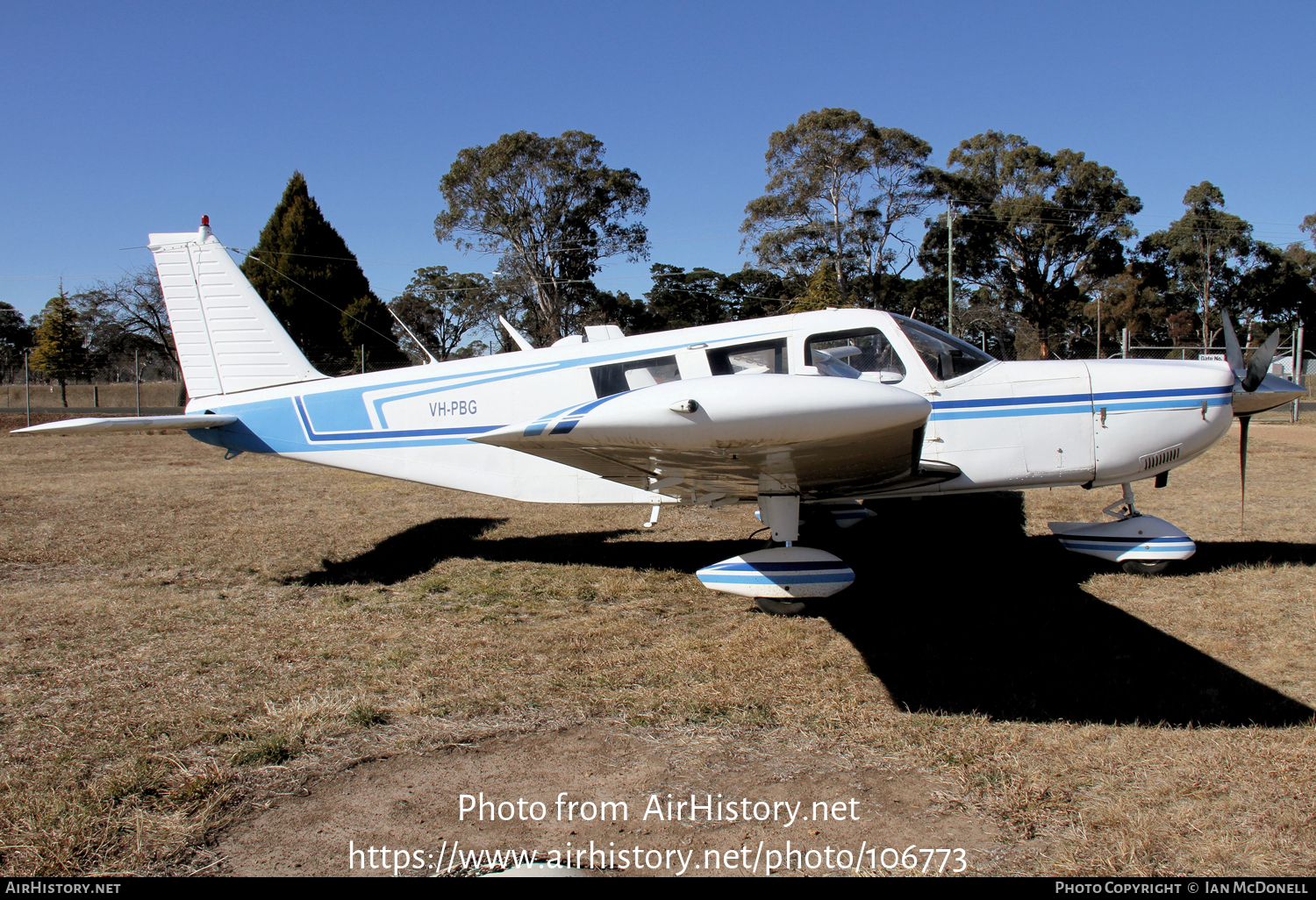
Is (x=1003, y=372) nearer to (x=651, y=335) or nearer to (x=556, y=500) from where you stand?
(x=651, y=335)

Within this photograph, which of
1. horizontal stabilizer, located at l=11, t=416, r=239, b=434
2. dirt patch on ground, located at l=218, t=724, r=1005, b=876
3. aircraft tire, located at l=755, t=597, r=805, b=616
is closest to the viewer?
dirt patch on ground, located at l=218, t=724, r=1005, b=876

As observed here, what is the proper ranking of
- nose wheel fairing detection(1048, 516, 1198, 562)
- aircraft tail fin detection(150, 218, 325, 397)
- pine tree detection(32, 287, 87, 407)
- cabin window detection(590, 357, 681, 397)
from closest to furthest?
1. cabin window detection(590, 357, 681, 397)
2. nose wheel fairing detection(1048, 516, 1198, 562)
3. aircraft tail fin detection(150, 218, 325, 397)
4. pine tree detection(32, 287, 87, 407)

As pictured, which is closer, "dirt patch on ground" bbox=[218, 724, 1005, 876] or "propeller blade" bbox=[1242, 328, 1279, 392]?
"dirt patch on ground" bbox=[218, 724, 1005, 876]

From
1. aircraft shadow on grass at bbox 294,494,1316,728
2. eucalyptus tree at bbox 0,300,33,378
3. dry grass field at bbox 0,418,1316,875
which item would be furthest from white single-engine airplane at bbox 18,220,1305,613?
eucalyptus tree at bbox 0,300,33,378

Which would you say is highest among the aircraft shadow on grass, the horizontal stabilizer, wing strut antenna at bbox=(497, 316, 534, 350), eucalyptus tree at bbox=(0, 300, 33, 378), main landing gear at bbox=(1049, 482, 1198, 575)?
eucalyptus tree at bbox=(0, 300, 33, 378)

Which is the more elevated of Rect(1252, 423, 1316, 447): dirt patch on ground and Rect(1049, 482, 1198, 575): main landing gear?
Rect(1049, 482, 1198, 575): main landing gear

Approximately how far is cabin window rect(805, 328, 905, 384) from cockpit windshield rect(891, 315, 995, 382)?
0.21 metres

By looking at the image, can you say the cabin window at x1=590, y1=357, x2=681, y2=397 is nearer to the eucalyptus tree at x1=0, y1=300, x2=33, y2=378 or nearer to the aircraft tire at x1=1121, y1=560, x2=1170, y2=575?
the aircraft tire at x1=1121, y1=560, x2=1170, y2=575

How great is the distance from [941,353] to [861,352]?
67cm

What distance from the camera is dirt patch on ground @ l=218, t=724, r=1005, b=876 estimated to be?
2596 millimetres

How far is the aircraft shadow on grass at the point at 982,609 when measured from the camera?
3.81m

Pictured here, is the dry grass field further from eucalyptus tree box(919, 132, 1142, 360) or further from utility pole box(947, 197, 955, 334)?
eucalyptus tree box(919, 132, 1142, 360)
